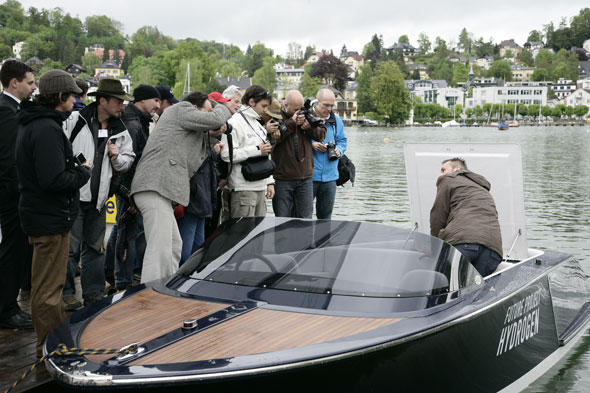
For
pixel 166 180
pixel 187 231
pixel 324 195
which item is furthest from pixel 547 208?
pixel 166 180

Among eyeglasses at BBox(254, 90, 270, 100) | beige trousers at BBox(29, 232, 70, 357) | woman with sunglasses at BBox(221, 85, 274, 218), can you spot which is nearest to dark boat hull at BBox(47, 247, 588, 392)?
beige trousers at BBox(29, 232, 70, 357)

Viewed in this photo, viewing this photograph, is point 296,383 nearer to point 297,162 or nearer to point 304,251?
point 304,251

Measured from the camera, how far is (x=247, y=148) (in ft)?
17.3

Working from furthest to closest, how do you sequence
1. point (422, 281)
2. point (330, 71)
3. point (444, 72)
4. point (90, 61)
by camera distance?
point (444, 72) → point (90, 61) → point (330, 71) → point (422, 281)

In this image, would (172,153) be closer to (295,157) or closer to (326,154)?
(295,157)

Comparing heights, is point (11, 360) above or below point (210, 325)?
below

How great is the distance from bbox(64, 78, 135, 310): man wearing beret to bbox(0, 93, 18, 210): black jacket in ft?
1.30

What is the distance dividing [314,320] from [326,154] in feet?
12.3

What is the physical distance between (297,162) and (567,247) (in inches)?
277

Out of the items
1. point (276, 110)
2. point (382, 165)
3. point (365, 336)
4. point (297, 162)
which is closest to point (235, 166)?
point (297, 162)

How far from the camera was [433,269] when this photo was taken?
336 centimetres

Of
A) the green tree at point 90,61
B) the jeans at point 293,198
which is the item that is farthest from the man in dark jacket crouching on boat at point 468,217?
the green tree at point 90,61

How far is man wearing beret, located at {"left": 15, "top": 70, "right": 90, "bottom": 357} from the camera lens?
137 inches

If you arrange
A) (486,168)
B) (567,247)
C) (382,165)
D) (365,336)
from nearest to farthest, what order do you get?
(365,336) → (486,168) → (567,247) → (382,165)
